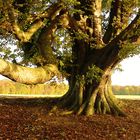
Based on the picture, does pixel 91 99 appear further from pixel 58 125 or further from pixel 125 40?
pixel 58 125

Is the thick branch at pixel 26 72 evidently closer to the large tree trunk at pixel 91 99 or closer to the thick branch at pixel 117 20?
the large tree trunk at pixel 91 99

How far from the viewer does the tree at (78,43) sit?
2077 centimetres

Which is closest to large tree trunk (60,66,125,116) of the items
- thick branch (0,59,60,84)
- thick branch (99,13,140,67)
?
thick branch (99,13,140,67)

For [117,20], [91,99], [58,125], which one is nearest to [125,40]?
[117,20]

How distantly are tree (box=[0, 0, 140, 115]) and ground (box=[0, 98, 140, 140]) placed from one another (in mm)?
1531

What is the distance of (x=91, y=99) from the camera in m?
24.3

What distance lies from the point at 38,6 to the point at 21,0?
3.49 ft

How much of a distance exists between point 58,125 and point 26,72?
3.38 metres

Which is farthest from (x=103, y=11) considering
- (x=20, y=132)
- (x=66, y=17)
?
(x=20, y=132)

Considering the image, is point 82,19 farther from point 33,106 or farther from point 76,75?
point 33,106

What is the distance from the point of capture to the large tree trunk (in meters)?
24.0

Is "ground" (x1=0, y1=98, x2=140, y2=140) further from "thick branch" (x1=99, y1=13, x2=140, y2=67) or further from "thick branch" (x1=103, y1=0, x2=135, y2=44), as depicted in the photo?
"thick branch" (x1=103, y1=0, x2=135, y2=44)

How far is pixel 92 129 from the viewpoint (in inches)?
778

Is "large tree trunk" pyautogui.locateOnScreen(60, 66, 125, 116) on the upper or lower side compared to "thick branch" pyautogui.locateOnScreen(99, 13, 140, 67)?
lower
